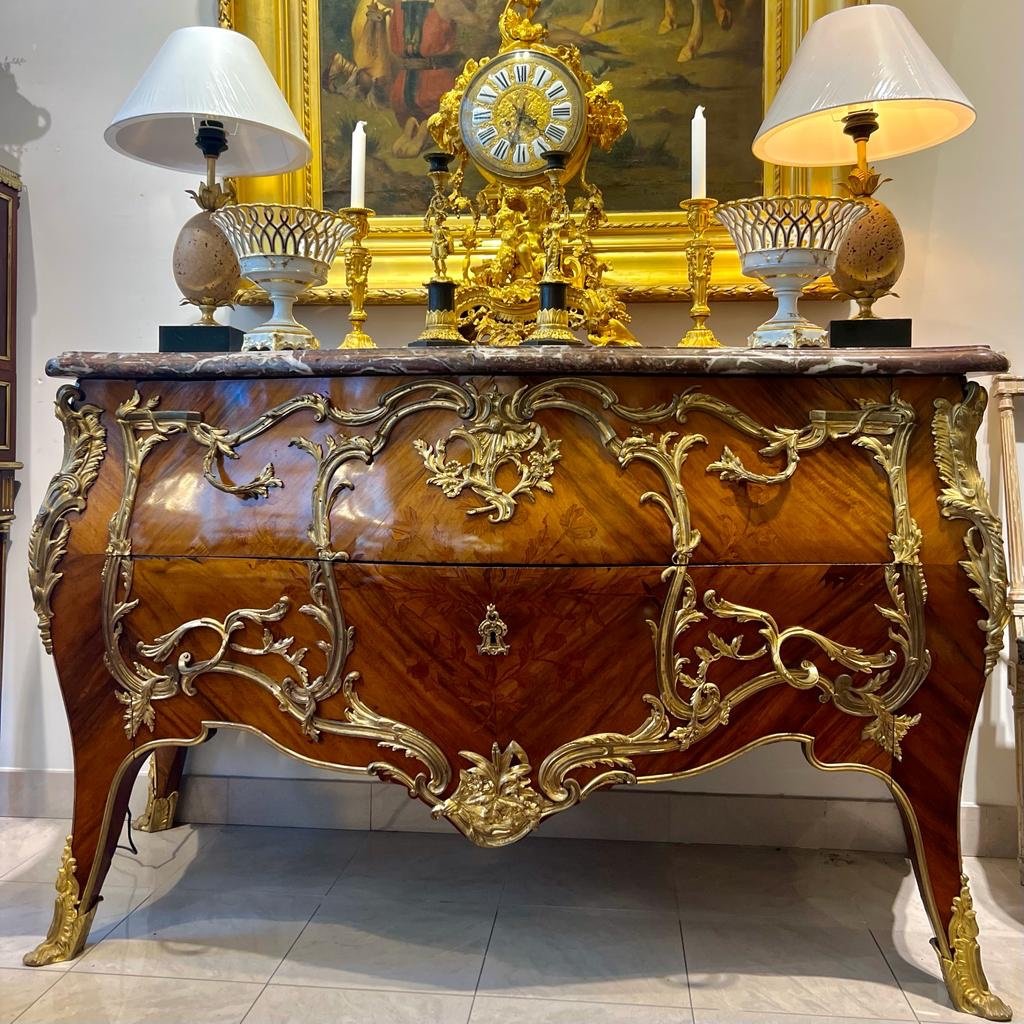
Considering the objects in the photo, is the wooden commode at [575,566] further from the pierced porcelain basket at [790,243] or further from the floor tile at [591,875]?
the floor tile at [591,875]

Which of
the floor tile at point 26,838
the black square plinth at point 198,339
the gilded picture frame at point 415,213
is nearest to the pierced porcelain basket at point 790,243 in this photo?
the gilded picture frame at point 415,213

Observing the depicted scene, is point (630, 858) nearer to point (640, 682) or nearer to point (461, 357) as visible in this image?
point (640, 682)

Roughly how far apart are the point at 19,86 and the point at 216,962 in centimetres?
198

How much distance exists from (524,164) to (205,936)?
1583 mm

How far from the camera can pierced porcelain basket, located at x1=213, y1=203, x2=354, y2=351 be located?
4.84 feet

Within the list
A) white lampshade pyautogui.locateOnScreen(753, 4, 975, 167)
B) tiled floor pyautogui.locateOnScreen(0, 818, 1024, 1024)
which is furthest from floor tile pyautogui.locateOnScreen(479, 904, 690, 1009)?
white lampshade pyautogui.locateOnScreen(753, 4, 975, 167)

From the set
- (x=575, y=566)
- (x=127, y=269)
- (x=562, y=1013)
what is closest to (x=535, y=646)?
Answer: (x=575, y=566)

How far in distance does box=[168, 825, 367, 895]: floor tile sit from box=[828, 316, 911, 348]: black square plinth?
1.43m

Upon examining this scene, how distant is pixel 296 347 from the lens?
1.50 meters

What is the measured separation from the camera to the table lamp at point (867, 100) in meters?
1.47

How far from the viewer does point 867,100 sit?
1472 mm

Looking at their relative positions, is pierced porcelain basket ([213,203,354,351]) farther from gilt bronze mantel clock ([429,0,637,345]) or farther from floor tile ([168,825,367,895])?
floor tile ([168,825,367,895])

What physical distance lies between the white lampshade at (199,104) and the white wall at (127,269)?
0.22m

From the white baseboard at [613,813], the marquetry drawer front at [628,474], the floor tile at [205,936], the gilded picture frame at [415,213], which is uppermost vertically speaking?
the gilded picture frame at [415,213]
